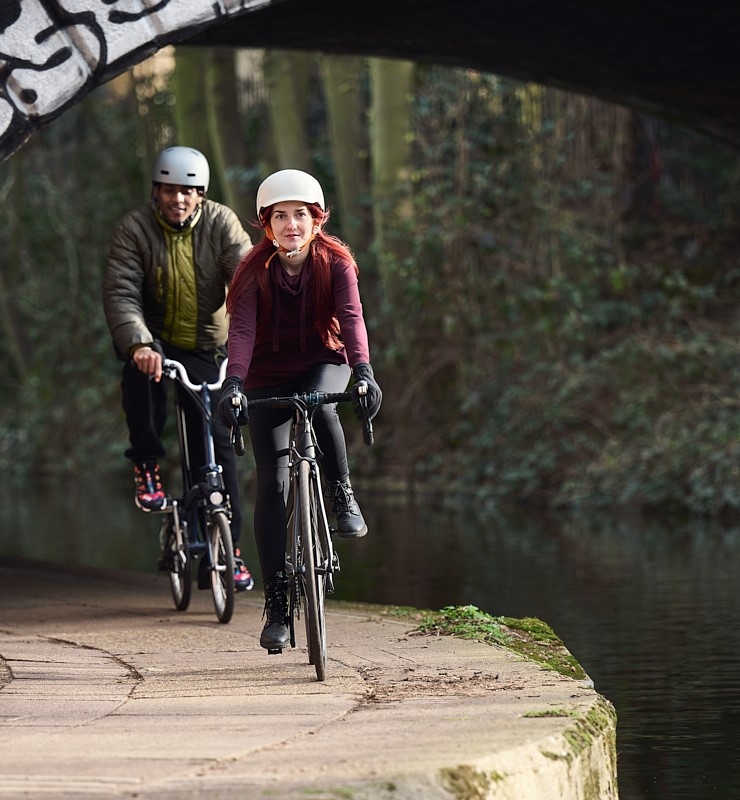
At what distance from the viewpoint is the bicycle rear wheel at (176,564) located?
8.78 metres

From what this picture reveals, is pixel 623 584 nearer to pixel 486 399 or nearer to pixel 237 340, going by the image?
pixel 237 340

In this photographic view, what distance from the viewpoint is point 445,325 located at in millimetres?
20562

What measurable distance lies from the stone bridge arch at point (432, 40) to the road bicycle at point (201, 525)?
156cm

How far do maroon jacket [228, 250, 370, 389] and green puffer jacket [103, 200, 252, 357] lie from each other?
1.80 m

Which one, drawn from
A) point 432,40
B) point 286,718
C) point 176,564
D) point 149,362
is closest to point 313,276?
point 149,362

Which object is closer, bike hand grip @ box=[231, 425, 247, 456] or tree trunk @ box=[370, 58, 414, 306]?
bike hand grip @ box=[231, 425, 247, 456]

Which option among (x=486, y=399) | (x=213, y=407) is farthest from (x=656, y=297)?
(x=213, y=407)

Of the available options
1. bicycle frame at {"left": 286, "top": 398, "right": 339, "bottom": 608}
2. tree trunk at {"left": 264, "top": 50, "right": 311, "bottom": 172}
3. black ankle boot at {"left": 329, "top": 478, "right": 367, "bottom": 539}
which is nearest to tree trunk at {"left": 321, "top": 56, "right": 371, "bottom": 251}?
tree trunk at {"left": 264, "top": 50, "right": 311, "bottom": 172}

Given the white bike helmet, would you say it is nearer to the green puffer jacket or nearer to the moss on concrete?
the green puffer jacket

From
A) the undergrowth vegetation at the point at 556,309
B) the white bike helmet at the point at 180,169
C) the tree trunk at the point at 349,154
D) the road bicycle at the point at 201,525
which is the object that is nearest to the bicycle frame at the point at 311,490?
the road bicycle at the point at 201,525

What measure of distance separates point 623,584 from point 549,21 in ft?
12.7

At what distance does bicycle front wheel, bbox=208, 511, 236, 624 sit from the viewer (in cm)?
827

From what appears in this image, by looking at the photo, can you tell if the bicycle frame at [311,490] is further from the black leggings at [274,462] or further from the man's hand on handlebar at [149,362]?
the man's hand on handlebar at [149,362]

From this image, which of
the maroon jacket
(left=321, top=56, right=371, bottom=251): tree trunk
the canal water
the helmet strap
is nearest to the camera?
the canal water
